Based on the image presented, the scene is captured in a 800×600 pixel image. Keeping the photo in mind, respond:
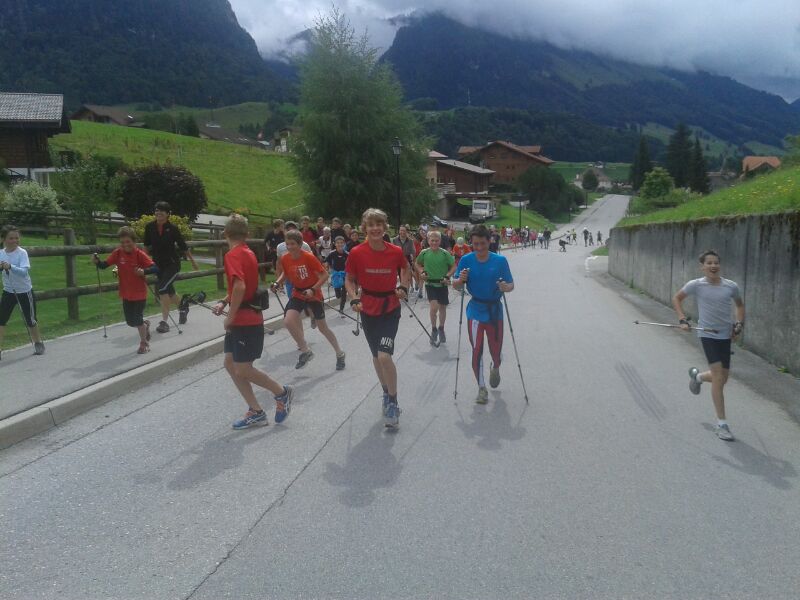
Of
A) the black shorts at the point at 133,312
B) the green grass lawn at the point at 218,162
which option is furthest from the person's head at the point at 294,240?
the green grass lawn at the point at 218,162

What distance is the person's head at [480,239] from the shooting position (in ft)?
24.9

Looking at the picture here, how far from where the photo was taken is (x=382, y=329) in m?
6.84

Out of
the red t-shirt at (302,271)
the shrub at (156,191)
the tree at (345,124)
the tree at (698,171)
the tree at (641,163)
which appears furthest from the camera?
the tree at (641,163)

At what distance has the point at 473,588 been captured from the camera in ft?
12.1

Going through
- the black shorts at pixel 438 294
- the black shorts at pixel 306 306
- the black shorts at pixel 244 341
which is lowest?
the black shorts at pixel 438 294

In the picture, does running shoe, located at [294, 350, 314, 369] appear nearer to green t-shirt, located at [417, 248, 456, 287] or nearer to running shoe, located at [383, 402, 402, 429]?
green t-shirt, located at [417, 248, 456, 287]

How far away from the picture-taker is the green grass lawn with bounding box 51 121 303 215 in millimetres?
52500

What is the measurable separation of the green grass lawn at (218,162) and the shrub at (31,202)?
15.2 m

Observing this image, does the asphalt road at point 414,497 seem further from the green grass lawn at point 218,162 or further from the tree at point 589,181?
the tree at point 589,181

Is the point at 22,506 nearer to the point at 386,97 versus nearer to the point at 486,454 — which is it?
the point at 486,454

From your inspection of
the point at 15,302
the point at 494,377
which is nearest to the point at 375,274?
the point at 494,377

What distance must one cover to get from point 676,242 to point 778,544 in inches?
530

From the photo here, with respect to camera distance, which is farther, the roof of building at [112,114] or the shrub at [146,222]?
the roof of building at [112,114]

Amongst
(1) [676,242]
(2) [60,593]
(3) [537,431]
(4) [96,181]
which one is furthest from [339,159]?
(2) [60,593]
